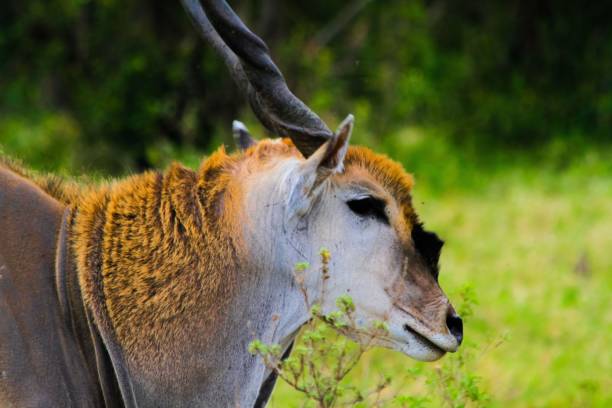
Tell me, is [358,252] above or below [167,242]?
above

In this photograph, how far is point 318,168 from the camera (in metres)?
3.58

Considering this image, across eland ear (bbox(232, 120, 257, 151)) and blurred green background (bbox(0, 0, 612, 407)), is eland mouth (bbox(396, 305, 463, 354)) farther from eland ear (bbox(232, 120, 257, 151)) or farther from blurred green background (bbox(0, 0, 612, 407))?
blurred green background (bbox(0, 0, 612, 407))

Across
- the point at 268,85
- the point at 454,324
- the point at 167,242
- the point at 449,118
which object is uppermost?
the point at 449,118

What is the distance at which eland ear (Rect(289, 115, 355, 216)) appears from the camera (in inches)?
139

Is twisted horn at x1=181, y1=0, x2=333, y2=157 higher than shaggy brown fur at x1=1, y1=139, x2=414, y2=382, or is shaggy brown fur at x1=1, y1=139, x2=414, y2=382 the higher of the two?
twisted horn at x1=181, y1=0, x2=333, y2=157

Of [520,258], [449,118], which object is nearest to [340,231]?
[520,258]

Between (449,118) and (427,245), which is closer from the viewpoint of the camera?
(427,245)

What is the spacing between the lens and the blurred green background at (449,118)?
7539 mm

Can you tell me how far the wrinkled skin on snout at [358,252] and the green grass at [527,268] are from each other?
1.75 feet

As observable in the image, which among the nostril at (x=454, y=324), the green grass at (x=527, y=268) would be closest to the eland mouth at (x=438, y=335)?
the nostril at (x=454, y=324)

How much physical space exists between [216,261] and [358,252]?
0.44 m

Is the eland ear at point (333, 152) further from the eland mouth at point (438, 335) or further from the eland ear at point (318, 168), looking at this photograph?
the eland mouth at point (438, 335)

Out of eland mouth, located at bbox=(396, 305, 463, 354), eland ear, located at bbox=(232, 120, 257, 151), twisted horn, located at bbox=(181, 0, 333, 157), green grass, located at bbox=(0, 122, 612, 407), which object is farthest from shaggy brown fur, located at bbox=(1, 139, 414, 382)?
green grass, located at bbox=(0, 122, 612, 407)

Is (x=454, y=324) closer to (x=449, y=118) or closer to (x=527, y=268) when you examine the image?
(x=527, y=268)
